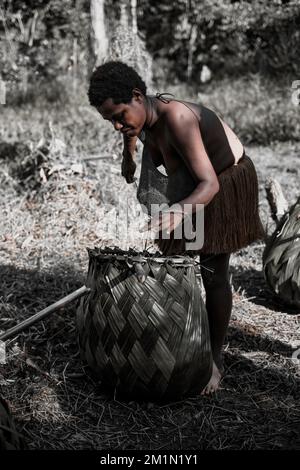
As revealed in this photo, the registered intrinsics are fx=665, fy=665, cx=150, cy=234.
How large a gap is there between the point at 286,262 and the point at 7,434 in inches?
81.0

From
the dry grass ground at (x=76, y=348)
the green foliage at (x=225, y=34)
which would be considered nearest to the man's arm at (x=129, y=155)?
the dry grass ground at (x=76, y=348)

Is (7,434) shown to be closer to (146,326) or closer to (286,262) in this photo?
(146,326)

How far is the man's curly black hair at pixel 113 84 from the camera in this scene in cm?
227

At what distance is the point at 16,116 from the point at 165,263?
5844 millimetres

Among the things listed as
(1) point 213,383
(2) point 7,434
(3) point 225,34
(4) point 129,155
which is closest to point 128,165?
(4) point 129,155

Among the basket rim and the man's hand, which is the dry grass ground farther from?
the man's hand

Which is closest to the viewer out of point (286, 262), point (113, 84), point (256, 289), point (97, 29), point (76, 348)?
point (113, 84)

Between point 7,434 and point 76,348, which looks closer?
point 7,434

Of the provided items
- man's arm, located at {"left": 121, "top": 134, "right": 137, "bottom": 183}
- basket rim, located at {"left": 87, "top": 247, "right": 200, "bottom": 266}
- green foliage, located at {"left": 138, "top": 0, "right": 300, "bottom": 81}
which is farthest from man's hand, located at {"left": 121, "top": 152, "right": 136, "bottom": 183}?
green foliage, located at {"left": 138, "top": 0, "right": 300, "bottom": 81}

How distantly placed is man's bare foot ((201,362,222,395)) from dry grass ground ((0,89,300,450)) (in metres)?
0.03

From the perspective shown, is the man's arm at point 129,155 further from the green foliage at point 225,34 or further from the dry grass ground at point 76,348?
the green foliage at point 225,34

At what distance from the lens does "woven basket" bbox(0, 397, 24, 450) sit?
166cm

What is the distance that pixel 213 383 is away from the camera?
2.57 metres

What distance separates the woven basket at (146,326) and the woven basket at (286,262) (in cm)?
115
